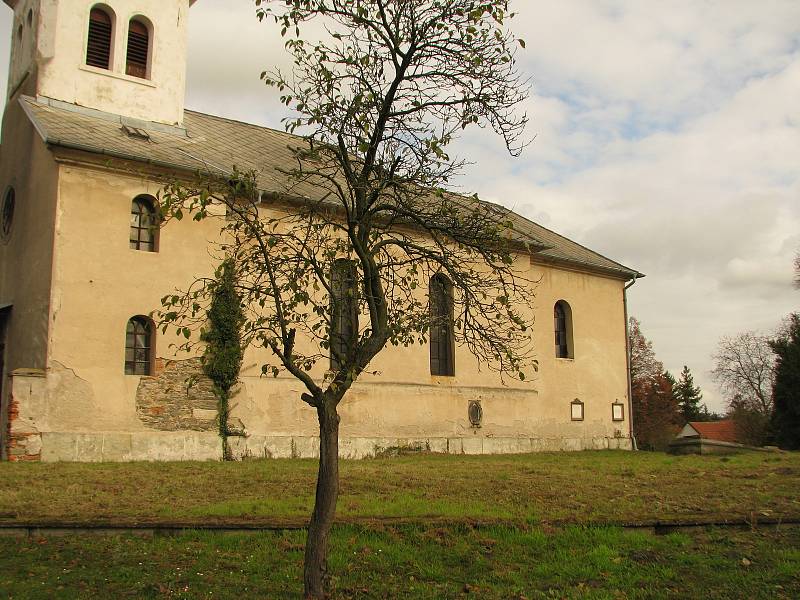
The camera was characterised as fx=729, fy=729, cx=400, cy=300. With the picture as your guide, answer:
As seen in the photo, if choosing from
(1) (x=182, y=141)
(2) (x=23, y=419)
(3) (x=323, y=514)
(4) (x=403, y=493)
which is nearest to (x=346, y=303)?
(3) (x=323, y=514)

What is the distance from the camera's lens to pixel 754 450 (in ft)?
69.3

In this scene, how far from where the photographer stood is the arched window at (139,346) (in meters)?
17.2

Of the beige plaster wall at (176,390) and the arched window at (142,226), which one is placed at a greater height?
the arched window at (142,226)

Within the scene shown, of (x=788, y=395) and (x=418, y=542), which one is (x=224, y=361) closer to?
(x=418, y=542)

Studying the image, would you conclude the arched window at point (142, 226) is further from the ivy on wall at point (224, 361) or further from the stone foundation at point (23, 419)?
the stone foundation at point (23, 419)

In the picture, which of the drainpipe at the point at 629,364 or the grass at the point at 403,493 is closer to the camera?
the grass at the point at 403,493

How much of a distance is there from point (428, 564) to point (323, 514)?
181 centimetres

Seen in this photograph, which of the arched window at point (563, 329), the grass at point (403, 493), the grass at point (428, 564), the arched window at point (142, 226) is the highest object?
the arched window at point (142, 226)

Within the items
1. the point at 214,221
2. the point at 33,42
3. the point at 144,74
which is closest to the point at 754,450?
the point at 214,221

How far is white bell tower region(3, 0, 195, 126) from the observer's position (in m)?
19.6

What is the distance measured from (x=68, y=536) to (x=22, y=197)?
1262 cm

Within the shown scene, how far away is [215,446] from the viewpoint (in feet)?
57.3

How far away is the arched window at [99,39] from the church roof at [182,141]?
161 cm

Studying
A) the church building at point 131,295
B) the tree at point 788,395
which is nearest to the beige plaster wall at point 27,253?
the church building at point 131,295
